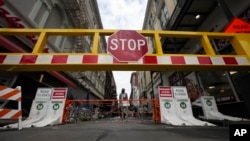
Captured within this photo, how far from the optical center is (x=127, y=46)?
207cm

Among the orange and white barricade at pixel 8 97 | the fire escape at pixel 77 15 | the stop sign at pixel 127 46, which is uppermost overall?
the fire escape at pixel 77 15

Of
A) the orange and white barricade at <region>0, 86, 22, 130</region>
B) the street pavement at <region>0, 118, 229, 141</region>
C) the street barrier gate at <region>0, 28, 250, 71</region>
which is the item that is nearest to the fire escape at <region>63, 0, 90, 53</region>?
the orange and white barricade at <region>0, 86, 22, 130</region>

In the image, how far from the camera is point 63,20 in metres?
14.5

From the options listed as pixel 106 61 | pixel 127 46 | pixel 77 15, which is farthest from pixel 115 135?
pixel 77 15

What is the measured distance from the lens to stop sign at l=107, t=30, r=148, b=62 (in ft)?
6.55

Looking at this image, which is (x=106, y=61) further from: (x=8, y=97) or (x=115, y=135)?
(x=8, y=97)

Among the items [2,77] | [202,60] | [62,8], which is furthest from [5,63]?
[62,8]

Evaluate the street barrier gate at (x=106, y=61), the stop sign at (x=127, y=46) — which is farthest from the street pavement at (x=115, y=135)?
the stop sign at (x=127, y=46)

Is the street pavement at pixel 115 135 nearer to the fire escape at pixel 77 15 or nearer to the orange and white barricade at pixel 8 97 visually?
the orange and white barricade at pixel 8 97

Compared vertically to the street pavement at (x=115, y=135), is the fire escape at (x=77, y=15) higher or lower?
higher

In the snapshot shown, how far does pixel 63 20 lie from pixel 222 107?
1416cm

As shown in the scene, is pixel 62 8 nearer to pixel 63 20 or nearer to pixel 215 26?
pixel 63 20

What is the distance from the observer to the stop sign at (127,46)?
6.55ft

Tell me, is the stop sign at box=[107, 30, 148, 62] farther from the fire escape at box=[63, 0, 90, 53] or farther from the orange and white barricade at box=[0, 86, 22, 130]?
the fire escape at box=[63, 0, 90, 53]
